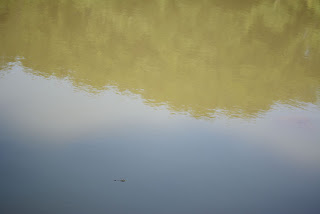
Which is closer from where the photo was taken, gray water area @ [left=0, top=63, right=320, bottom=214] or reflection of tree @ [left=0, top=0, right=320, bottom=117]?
gray water area @ [left=0, top=63, right=320, bottom=214]

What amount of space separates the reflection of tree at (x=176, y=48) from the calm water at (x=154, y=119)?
58 millimetres

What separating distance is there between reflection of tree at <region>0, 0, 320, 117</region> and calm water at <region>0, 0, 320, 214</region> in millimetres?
58

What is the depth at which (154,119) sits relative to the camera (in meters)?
6.84

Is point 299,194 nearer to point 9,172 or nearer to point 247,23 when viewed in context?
point 9,172

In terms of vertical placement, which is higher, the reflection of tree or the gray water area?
the reflection of tree

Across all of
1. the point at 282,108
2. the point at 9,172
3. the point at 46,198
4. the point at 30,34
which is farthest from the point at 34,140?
the point at 30,34

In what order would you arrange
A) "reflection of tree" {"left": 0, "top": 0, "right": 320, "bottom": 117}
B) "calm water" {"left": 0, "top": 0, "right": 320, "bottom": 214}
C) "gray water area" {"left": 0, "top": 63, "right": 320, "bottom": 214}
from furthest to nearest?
"reflection of tree" {"left": 0, "top": 0, "right": 320, "bottom": 117} < "calm water" {"left": 0, "top": 0, "right": 320, "bottom": 214} < "gray water area" {"left": 0, "top": 63, "right": 320, "bottom": 214}

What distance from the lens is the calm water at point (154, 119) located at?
15.9 ft

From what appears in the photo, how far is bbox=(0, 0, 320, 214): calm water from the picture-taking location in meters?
4.86

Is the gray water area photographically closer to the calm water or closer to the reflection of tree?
the calm water

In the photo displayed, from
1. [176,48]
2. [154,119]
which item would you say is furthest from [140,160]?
[176,48]

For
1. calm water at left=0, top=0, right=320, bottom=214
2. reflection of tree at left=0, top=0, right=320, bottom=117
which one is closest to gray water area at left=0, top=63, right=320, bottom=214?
calm water at left=0, top=0, right=320, bottom=214

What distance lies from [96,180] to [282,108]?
4990 millimetres

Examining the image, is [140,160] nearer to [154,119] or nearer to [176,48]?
[154,119]
